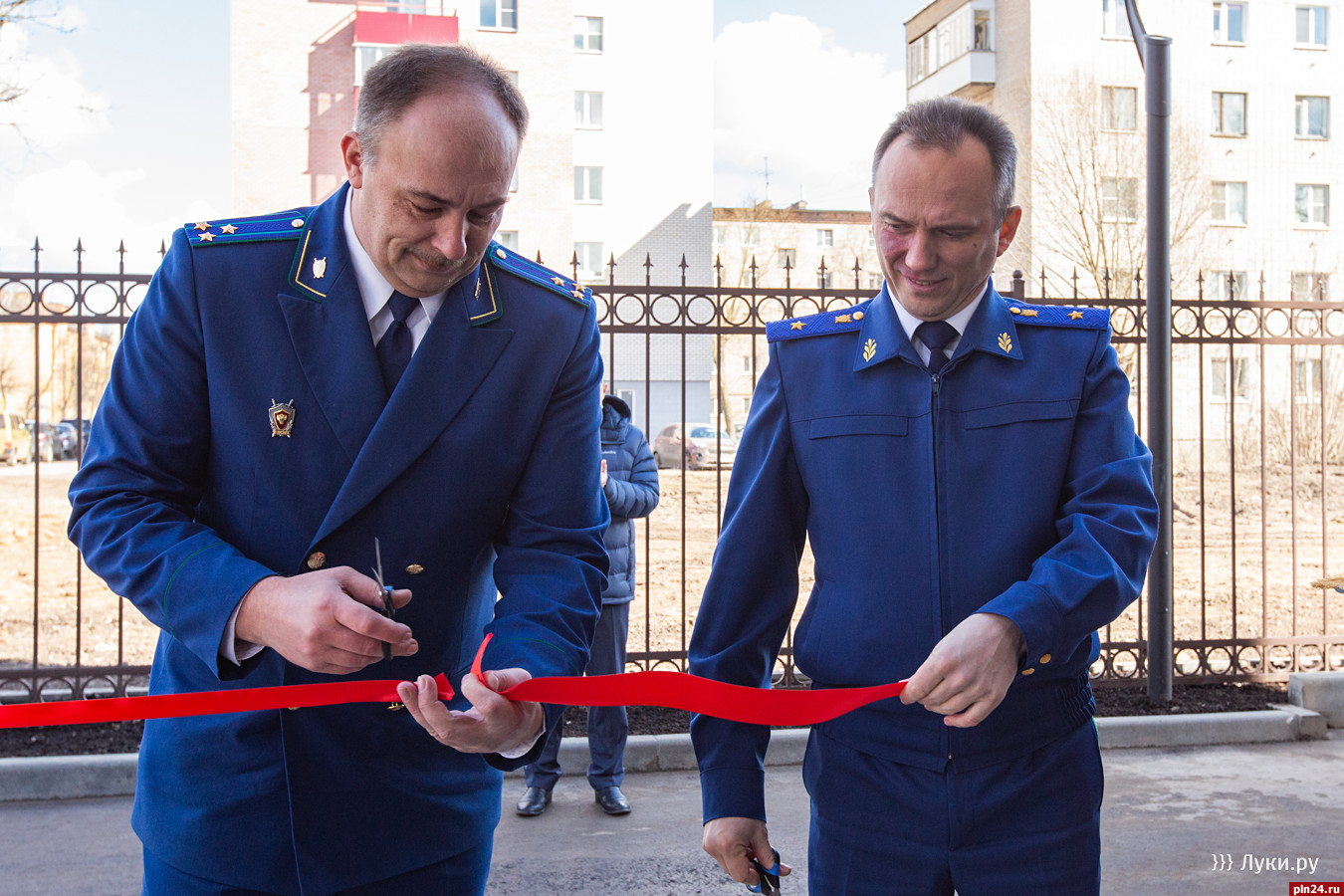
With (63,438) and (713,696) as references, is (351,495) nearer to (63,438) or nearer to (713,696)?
(713,696)

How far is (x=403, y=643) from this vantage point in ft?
5.04

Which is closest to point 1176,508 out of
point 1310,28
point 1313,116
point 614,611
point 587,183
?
point 614,611

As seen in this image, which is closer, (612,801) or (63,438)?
(612,801)

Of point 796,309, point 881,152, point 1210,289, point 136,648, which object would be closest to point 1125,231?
point 1210,289

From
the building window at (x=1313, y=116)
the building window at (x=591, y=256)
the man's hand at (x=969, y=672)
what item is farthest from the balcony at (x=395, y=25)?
the man's hand at (x=969, y=672)

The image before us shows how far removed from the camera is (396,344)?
1868 millimetres

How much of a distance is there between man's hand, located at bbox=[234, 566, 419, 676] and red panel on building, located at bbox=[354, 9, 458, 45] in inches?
1218

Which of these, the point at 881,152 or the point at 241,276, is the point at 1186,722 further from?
the point at 241,276

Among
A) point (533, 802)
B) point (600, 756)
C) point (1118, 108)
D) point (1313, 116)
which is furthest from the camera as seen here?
point (1313, 116)

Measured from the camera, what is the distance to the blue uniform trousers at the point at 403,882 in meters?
1.69

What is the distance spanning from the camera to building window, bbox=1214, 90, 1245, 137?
31312mm

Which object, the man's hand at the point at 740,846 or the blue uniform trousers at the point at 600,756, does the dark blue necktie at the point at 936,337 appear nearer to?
the man's hand at the point at 740,846

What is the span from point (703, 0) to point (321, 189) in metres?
15.5

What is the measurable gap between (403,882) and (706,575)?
39.2 ft
